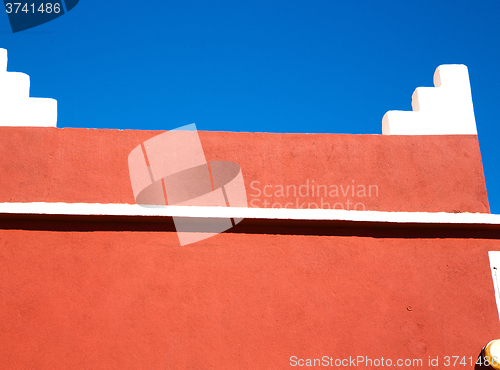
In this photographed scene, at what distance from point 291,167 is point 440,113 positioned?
1.57 metres

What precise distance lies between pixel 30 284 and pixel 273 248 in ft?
6.52

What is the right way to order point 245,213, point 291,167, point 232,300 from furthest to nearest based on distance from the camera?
point 291,167, point 245,213, point 232,300

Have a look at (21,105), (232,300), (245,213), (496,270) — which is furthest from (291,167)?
(21,105)

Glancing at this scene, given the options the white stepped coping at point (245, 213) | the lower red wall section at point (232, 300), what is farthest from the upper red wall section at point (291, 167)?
the lower red wall section at point (232, 300)

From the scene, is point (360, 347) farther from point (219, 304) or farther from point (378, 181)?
point (378, 181)

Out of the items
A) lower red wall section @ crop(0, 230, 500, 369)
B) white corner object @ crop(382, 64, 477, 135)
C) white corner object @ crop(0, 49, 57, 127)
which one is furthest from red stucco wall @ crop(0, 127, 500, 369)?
white corner object @ crop(382, 64, 477, 135)

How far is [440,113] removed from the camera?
4.58 m

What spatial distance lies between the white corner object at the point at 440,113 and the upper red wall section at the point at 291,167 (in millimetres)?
89

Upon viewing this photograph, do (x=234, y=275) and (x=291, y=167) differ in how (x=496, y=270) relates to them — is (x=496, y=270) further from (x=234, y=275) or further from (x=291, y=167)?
A: (x=234, y=275)

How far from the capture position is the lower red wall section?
146 inches

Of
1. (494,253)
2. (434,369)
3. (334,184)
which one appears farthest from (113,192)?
(494,253)

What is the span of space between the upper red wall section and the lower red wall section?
0.37 meters

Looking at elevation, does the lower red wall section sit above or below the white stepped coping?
below

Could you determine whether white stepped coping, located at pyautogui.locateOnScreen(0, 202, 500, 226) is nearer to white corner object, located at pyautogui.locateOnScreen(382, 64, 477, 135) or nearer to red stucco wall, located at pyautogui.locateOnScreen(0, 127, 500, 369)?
red stucco wall, located at pyautogui.locateOnScreen(0, 127, 500, 369)
